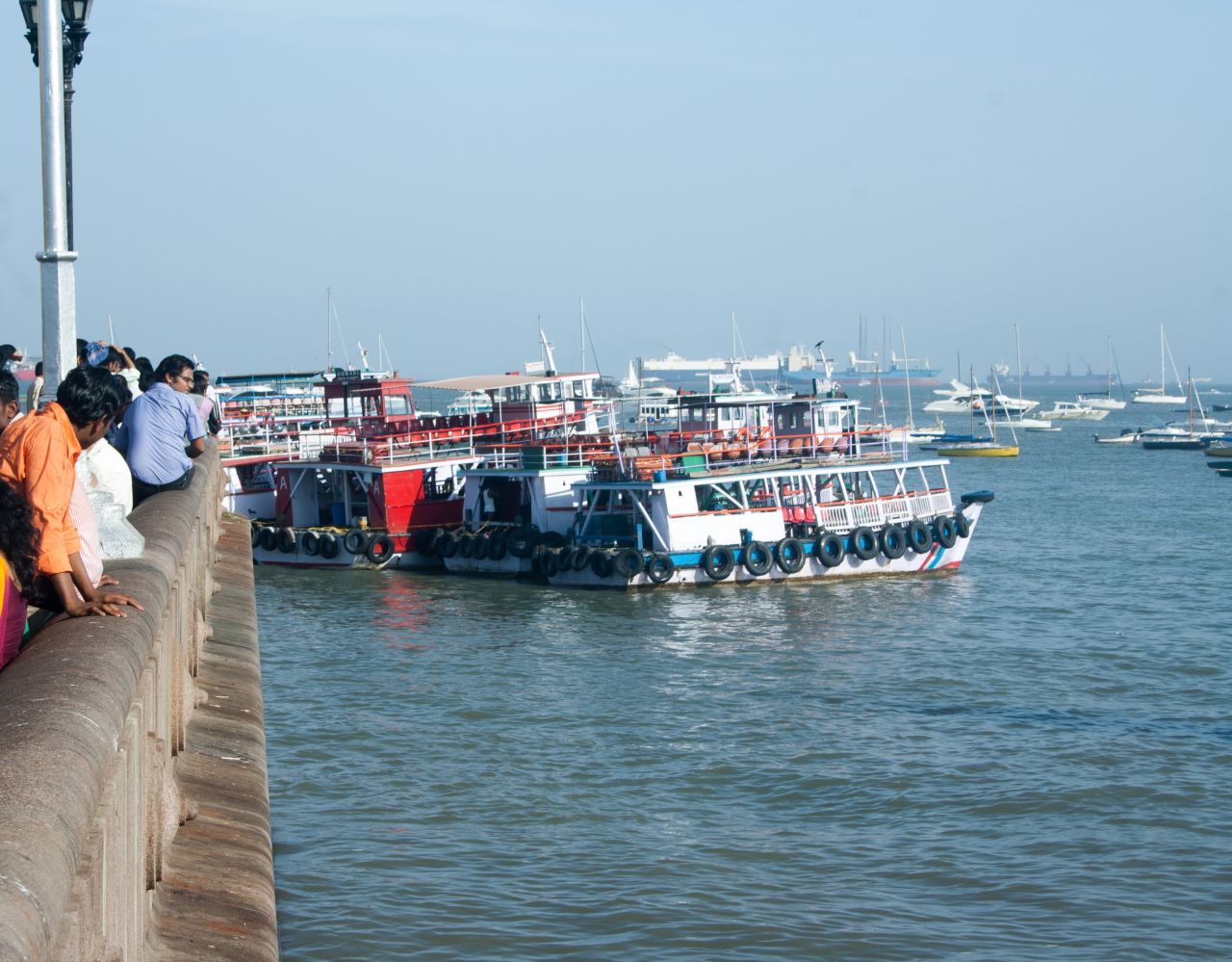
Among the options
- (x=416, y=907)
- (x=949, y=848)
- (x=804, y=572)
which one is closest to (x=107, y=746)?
(x=416, y=907)

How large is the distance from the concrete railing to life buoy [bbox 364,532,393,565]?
89.4ft

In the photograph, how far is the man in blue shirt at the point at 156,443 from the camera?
28.8 ft

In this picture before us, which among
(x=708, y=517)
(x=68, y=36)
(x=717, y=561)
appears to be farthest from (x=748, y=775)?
(x=708, y=517)

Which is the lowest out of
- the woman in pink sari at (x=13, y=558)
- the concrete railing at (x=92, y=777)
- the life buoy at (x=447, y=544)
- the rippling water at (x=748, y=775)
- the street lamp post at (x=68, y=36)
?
the rippling water at (x=748, y=775)

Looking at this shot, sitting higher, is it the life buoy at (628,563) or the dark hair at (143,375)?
the dark hair at (143,375)

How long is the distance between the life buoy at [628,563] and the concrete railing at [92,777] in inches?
914

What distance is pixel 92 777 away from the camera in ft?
10.4

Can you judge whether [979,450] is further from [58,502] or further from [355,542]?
[58,502]

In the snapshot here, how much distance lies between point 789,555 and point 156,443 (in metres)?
22.7

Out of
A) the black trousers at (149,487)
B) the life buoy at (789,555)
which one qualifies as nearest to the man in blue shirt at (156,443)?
the black trousers at (149,487)

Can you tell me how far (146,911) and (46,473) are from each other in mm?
1505

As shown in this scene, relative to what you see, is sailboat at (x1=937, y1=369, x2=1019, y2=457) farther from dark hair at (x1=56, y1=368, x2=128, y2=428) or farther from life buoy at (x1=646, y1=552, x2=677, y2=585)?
dark hair at (x1=56, y1=368, x2=128, y2=428)

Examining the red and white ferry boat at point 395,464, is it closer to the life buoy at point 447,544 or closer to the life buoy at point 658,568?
the life buoy at point 447,544

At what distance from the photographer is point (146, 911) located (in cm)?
475
